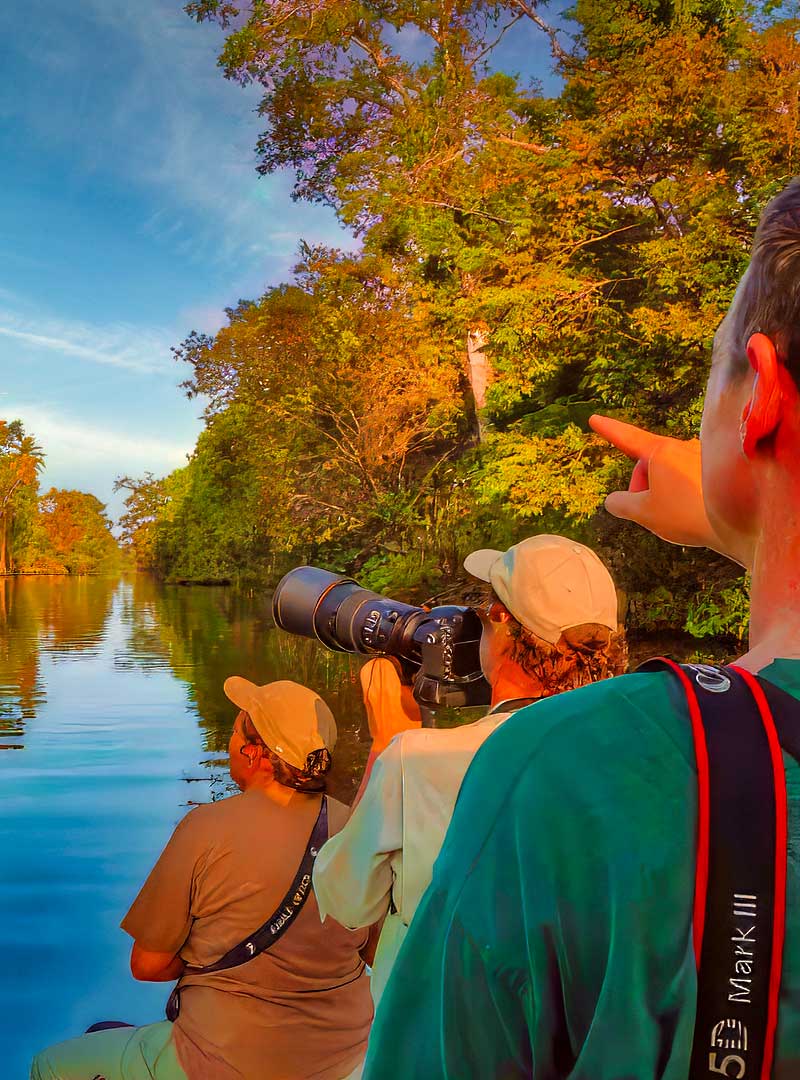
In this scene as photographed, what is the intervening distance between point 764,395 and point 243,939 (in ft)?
6.74

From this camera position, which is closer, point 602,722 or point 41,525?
point 602,722

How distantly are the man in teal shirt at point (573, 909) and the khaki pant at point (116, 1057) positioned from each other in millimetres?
1968

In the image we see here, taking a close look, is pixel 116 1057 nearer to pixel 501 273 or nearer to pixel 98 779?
pixel 98 779

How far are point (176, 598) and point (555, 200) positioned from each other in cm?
3116

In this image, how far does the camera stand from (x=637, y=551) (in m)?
14.3

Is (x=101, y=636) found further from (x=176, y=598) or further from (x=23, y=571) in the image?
(x=23, y=571)

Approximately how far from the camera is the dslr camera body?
212 cm

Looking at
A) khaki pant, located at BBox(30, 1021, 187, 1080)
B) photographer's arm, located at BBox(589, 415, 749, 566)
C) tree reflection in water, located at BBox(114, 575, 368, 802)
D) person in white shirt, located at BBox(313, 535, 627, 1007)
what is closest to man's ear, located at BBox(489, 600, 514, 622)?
person in white shirt, located at BBox(313, 535, 627, 1007)

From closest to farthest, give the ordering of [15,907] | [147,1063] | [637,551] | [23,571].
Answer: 1. [147,1063]
2. [15,907]
3. [637,551]
4. [23,571]

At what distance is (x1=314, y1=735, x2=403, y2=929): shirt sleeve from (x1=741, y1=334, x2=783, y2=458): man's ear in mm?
1019

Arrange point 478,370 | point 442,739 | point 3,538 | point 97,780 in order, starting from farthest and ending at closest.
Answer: point 3,538, point 478,370, point 97,780, point 442,739

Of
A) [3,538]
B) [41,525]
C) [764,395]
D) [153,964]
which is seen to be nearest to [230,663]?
[153,964]

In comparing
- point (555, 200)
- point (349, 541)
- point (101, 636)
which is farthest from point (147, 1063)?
point (101, 636)

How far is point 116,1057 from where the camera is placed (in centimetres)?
228
